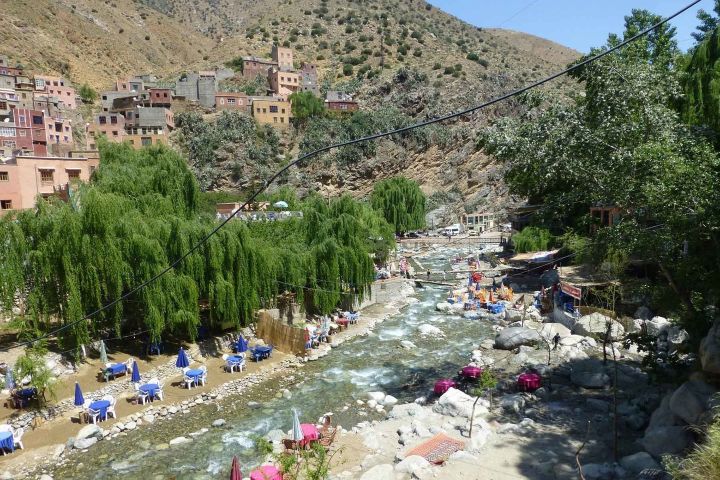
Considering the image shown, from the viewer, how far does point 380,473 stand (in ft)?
29.0

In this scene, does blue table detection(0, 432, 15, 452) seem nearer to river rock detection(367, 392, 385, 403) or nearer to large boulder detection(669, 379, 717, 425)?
river rock detection(367, 392, 385, 403)

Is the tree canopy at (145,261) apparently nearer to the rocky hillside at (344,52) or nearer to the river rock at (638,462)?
the river rock at (638,462)

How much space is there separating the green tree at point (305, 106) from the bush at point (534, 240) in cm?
3973

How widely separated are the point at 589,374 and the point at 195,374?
449 inches

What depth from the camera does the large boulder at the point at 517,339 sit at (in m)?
17.0

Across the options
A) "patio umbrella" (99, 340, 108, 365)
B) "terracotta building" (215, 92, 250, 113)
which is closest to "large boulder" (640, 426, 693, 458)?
"patio umbrella" (99, 340, 108, 365)

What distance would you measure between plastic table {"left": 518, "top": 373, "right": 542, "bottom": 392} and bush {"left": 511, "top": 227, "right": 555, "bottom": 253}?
1965 cm

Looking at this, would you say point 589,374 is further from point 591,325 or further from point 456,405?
point 456,405

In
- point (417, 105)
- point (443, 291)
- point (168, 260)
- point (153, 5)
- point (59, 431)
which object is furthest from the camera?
point (153, 5)

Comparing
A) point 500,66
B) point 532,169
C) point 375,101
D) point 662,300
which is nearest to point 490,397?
point 662,300

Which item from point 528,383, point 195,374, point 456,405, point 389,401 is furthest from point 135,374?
point 528,383

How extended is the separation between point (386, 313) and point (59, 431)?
14.3m

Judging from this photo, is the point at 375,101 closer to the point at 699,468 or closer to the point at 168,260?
the point at 168,260

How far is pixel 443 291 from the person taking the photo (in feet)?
89.9
